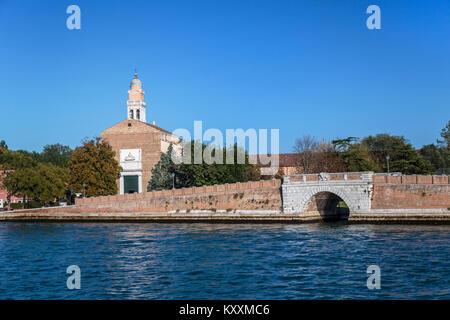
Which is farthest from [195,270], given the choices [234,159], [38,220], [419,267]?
[234,159]

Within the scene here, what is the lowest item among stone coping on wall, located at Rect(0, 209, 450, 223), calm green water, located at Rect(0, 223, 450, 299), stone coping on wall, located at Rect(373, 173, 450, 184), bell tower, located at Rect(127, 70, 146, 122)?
calm green water, located at Rect(0, 223, 450, 299)

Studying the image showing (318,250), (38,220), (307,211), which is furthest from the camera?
(38,220)

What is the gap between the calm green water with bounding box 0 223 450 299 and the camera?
14438mm

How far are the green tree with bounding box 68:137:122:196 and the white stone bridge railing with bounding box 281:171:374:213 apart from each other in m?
18.0

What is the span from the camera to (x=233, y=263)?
18781 millimetres

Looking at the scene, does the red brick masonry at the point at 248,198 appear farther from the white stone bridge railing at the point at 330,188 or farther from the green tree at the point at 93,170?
the green tree at the point at 93,170

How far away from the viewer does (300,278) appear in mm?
16031

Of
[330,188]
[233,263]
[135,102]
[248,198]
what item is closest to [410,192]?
[330,188]

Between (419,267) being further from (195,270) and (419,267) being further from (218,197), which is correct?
(218,197)

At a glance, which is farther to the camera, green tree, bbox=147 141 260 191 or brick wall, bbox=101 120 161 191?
brick wall, bbox=101 120 161 191

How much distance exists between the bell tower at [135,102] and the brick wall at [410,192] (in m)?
31.3

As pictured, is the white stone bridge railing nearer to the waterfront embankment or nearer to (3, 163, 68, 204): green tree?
the waterfront embankment

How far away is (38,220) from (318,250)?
2659 cm

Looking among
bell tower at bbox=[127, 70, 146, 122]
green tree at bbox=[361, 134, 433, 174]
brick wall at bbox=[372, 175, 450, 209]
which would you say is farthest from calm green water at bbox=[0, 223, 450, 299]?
bell tower at bbox=[127, 70, 146, 122]
